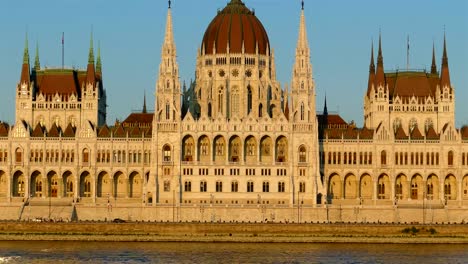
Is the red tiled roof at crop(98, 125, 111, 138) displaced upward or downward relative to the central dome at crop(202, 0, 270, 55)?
downward

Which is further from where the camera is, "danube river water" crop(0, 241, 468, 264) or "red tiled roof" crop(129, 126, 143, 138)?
"red tiled roof" crop(129, 126, 143, 138)

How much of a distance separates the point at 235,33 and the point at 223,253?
4640cm

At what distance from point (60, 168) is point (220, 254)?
4125 cm

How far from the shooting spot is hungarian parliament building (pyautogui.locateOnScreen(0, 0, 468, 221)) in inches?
6673

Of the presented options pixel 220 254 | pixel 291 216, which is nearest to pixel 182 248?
pixel 220 254

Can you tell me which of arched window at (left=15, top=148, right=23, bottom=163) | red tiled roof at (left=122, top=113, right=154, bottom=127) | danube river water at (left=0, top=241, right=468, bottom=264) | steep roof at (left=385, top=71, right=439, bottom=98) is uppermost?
steep roof at (left=385, top=71, right=439, bottom=98)

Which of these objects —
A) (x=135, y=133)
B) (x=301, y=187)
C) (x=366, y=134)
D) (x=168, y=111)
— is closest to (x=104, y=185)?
(x=135, y=133)

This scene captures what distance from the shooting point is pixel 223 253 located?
139750mm

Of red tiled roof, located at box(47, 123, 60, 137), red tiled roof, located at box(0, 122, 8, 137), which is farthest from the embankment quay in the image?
red tiled roof, located at box(0, 122, 8, 137)

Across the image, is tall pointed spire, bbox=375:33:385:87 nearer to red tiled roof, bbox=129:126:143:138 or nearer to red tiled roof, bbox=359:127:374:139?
red tiled roof, bbox=359:127:374:139

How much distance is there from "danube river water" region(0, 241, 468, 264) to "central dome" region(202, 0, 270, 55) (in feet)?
122

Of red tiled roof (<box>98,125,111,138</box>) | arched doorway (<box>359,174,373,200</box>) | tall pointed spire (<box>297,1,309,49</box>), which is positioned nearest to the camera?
tall pointed spire (<box>297,1,309,49</box>)

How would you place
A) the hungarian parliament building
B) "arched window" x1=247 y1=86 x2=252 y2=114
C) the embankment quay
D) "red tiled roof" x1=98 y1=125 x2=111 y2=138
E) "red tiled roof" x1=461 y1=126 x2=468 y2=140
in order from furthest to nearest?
"arched window" x1=247 y1=86 x2=252 y2=114, "red tiled roof" x1=461 y1=126 x2=468 y2=140, "red tiled roof" x1=98 y1=125 x2=111 y2=138, the hungarian parliament building, the embankment quay

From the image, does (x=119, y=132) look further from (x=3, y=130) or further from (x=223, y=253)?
(x=223, y=253)
